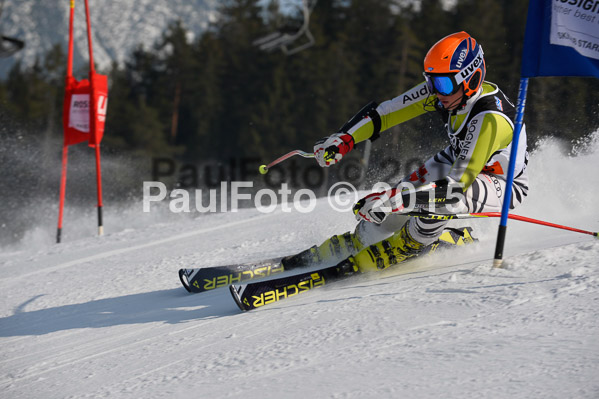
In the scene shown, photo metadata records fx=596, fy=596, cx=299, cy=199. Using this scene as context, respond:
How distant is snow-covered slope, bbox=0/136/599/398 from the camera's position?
2.37m

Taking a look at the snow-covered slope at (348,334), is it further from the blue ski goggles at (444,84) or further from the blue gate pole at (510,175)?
the blue ski goggles at (444,84)

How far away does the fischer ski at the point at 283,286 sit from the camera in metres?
3.76

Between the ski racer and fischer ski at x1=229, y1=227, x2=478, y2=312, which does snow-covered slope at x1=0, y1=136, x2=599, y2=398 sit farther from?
the ski racer

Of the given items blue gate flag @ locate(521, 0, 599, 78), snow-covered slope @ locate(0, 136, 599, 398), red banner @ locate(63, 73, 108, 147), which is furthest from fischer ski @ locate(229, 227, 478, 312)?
red banner @ locate(63, 73, 108, 147)

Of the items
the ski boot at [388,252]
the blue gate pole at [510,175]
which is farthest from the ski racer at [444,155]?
the blue gate pole at [510,175]

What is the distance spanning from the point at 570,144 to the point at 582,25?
12.4 ft

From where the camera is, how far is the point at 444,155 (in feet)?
15.5

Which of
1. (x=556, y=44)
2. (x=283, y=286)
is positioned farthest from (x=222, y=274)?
(x=556, y=44)

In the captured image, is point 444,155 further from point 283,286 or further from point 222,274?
point 222,274

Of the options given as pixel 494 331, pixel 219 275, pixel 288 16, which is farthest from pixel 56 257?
pixel 288 16

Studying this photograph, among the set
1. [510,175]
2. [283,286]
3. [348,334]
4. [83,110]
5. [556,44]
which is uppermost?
[83,110]

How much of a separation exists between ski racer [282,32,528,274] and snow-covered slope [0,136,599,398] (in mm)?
251

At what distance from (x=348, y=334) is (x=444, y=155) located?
2243 mm

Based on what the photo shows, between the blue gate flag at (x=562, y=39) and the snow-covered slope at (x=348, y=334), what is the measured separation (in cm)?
110
